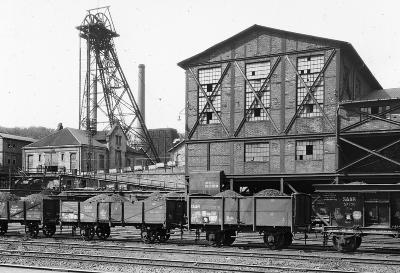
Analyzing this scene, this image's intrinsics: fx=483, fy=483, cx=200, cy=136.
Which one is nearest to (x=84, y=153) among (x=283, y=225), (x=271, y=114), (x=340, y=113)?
(x=271, y=114)

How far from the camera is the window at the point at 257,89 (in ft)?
95.2

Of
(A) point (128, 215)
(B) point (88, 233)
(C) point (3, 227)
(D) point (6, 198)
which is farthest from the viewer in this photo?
(D) point (6, 198)

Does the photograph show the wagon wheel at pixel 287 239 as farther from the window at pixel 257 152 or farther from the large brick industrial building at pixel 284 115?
the window at pixel 257 152

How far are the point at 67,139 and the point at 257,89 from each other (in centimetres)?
3758

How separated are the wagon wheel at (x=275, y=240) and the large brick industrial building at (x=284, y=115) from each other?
8203 millimetres

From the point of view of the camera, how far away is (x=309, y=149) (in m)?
27.6

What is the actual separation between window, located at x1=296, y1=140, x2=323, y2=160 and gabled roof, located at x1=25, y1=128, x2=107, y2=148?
1465 inches

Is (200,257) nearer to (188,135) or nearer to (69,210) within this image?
(69,210)

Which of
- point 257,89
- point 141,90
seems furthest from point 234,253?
point 141,90

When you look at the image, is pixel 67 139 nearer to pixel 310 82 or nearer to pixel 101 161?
pixel 101 161

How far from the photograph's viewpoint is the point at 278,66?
94.2 ft

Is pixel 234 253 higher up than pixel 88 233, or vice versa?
pixel 234 253

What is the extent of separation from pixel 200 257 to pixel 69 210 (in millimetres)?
9713

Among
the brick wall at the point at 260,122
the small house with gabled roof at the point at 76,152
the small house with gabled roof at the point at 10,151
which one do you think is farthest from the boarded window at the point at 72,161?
the brick wall at the point at 260,122
